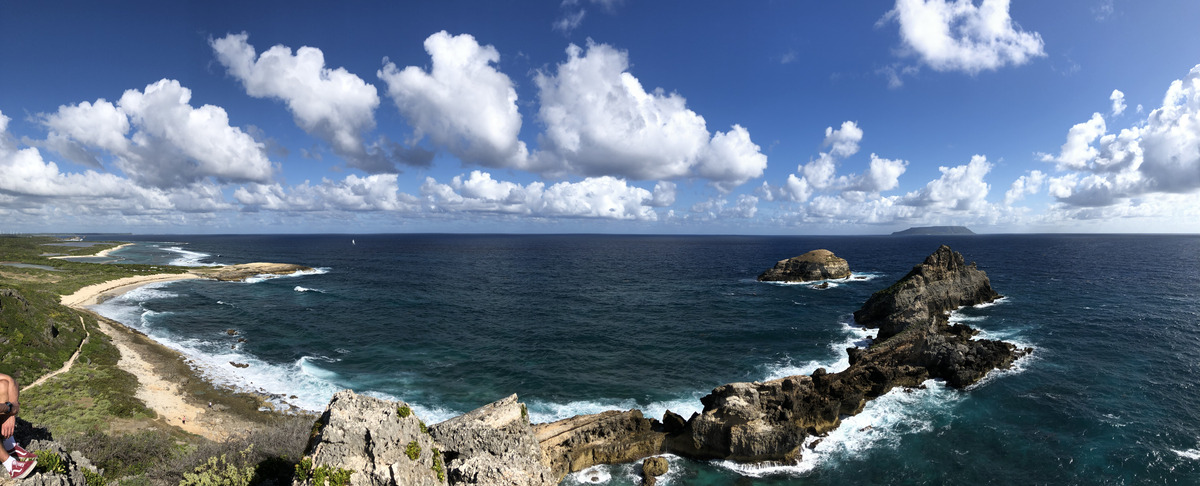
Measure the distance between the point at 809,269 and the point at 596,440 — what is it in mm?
93000

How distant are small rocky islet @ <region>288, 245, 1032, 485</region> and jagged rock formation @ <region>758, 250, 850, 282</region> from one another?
46.6 m

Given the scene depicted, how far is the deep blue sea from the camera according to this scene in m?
32.1

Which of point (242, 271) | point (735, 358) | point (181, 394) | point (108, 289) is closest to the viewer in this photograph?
point (181, 394)

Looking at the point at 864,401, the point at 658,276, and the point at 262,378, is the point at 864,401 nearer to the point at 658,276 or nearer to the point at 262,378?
the point at 262,378

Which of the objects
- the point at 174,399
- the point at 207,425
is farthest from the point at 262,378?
the point at 207,425

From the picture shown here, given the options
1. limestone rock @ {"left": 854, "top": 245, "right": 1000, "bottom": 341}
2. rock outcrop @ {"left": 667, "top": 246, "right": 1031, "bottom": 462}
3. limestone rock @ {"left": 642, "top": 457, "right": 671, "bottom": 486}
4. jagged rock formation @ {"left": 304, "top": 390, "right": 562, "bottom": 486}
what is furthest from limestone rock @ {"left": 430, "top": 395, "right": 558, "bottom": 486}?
limestone rock @ {"left": 854, "top": 245, "right": 1000, "bottom": 341}

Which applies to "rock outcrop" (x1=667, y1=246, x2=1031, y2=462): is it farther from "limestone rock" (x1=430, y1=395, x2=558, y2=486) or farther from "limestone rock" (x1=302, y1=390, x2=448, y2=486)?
"limestone rock" (x1=302, y1=390, x2=448, y2=486)

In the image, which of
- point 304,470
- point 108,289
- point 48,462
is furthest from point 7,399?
point 108,289

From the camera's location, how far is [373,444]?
18.4m

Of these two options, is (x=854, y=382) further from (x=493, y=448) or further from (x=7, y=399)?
(x=7, y=399)

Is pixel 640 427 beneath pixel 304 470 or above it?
beneath

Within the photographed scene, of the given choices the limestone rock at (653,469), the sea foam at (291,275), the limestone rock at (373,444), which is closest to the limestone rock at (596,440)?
the limestone rock at (653,469)

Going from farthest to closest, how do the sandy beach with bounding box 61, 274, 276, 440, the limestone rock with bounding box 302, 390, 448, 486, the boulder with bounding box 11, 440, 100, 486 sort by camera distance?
the sandy beach with bounding box 61, 274, 276, 440 → the limestone rock with bounding box 302, 390, 448, 486 → the boulder with bounding box 11, 440, 100, 486

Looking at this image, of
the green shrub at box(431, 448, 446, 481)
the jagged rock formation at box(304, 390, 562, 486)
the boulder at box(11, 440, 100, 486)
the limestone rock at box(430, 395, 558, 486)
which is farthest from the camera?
the limestone rock at box(430, 395, 558, 486)
